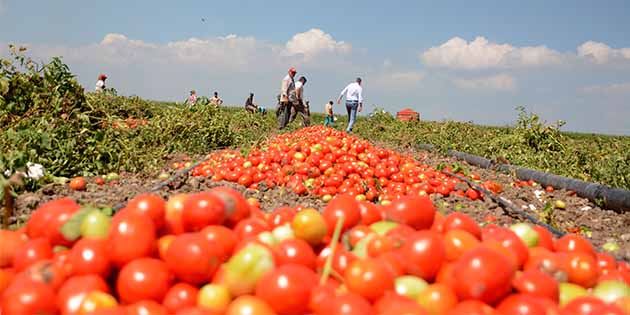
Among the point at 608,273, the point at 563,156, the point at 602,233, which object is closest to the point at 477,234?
the point at 608,273

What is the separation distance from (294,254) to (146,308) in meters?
0.64

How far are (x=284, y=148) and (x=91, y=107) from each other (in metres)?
3.55

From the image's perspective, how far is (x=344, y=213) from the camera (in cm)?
275

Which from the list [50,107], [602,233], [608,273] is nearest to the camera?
[608,273]

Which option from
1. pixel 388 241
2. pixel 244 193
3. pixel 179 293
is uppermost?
pixel 388 241

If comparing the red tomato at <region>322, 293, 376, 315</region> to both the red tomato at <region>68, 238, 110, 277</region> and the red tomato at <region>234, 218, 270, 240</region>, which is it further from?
the red tomato at <region>68, 238, 110, 277</region>

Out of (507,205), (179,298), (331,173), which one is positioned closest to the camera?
(179,298)

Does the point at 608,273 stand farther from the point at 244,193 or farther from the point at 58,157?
the point at 58,157

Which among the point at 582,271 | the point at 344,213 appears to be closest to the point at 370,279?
the point at 344,213

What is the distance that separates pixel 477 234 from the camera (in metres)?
2.77

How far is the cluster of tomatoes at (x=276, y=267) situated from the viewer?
2064 mm

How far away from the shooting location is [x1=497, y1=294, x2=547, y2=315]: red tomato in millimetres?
2022

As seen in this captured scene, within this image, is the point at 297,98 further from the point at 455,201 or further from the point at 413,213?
the point at 413,213

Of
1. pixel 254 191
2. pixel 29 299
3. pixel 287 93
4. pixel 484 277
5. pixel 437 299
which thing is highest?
pixel 287 93
